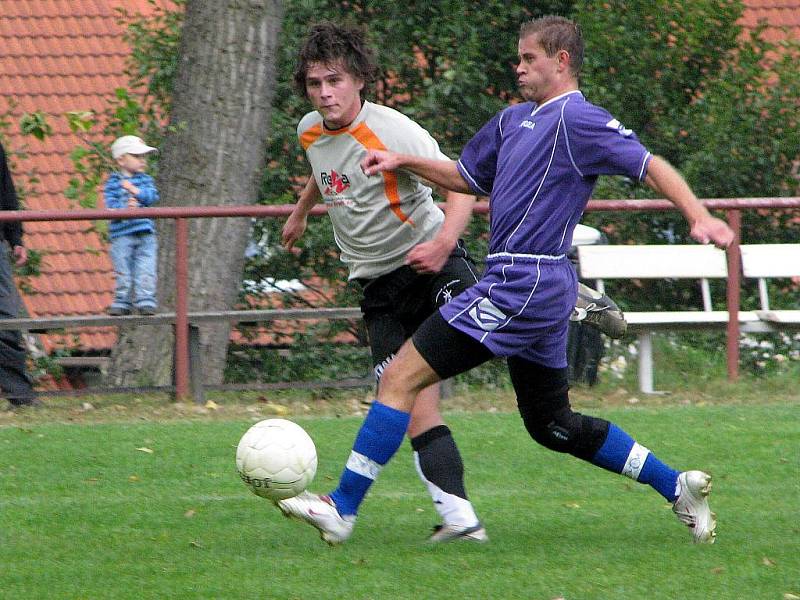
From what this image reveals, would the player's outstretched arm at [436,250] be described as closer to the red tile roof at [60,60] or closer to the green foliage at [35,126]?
Result: the green foliage at [35,126]

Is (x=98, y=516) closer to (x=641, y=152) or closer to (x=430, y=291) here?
(x=430, y=291)

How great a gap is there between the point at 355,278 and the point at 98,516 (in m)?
1.49

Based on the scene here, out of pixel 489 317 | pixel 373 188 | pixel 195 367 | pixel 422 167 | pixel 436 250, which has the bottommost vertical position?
pixel 195 367

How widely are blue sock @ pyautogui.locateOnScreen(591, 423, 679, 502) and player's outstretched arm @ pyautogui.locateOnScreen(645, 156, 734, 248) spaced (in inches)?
38.5

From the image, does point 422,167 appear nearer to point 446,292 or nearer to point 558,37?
point 446,292

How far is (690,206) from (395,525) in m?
1.89

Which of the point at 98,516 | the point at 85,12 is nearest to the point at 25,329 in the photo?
the point at 98,516

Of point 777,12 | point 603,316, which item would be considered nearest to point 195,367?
point 603,316

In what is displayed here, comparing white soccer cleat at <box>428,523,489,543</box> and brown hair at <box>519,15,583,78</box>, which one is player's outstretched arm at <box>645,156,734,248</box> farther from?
white soccer cleat at <box>428,523,489,543</box>

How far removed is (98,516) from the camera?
576cm

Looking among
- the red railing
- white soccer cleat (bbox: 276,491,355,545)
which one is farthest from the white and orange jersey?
the red railing

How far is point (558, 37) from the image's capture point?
4.82 m

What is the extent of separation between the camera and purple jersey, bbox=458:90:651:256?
4684 millimetres

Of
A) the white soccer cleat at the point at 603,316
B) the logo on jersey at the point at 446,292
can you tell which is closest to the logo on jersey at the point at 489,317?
the logo on jersey at the point at 446,292
